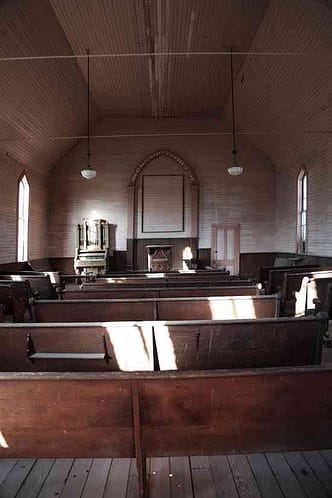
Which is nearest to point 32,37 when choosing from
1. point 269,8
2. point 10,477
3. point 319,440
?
point 269,8

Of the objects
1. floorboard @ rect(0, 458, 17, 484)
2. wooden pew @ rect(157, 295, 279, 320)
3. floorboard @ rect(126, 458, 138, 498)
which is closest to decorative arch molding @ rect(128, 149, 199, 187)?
wooden pew @ rect(157, 295, 279, 320)

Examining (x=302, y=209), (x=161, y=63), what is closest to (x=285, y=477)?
(x=161, y=63)

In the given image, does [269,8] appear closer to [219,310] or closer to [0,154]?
[219,310]

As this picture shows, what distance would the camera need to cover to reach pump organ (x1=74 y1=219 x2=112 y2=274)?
11.7 metres

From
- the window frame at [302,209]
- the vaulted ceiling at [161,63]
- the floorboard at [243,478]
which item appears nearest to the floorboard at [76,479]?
the floorboard at [243,478]

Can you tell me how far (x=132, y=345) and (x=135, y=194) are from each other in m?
10.6

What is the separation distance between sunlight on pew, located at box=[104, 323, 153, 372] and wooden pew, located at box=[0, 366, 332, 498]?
2.51 feet

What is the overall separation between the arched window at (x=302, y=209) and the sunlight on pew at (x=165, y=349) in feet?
28.9

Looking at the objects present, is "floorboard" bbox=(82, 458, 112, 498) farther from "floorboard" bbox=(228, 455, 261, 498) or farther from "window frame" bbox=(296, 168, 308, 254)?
"window frame" bbox=(296, 168, 308, 254)

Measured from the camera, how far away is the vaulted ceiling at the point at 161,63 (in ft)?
21.9

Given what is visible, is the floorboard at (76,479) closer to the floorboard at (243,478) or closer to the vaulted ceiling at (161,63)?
the floorboard at (243,478)

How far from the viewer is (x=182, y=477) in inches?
82.1

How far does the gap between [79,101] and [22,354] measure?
9.24m

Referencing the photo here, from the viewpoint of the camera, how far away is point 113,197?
12.7 metres
